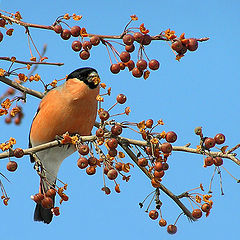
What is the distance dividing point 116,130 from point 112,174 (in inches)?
11.1

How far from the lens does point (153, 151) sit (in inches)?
93.7

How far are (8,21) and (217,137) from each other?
148 cm

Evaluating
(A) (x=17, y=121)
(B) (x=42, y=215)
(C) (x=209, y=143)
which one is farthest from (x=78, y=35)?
(B) (x=42, y=215)

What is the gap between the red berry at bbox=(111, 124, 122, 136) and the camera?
2385 mm

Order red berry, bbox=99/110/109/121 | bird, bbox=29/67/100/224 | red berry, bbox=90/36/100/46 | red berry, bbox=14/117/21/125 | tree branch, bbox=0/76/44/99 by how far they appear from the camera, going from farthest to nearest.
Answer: red berry, bbox=14/117/21/125 < bird, bbox=29/67/100/224 < tree branch, bbox=0/76/44/99 < red berry, bbox=90/36/100/46 < red berry, bbox=99/110/109/121

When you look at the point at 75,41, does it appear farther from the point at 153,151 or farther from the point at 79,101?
the point at 79,101

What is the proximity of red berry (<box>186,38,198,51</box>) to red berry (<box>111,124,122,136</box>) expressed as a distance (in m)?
0.63

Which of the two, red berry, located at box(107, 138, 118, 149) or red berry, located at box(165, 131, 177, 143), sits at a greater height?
red berry, located at box(165, 131, 177, 143)

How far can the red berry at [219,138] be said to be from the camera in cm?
238

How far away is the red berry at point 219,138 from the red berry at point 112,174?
61 cm

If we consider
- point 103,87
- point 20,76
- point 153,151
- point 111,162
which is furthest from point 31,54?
point 153,151

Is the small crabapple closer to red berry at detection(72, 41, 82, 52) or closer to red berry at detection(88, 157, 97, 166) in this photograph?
red berry at detection(88, 157, 97, 166)

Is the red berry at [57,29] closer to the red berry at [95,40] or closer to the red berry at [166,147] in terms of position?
the red berry at [95,40]

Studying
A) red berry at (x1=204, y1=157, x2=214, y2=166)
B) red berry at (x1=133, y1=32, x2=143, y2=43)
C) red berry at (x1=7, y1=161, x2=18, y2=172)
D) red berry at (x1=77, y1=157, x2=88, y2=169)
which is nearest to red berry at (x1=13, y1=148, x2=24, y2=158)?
red berry at (x1=7, y1=161, x2=18, y2=172)
